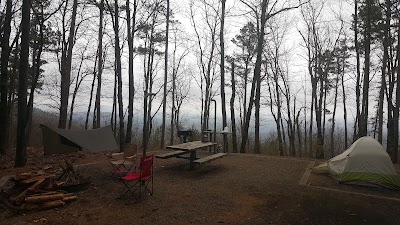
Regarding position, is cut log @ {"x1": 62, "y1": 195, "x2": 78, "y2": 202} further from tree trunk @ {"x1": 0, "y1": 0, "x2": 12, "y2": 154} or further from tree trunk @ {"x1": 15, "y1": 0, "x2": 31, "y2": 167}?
tree trunk @ {"x1": 0, "y1": 0, "x2": 12, "y2": 154}

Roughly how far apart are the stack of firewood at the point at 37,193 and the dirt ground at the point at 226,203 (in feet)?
0.51

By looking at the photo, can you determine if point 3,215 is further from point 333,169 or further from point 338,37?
point 338,37

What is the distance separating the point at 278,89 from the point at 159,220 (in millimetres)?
17337

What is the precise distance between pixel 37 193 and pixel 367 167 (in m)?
6.74

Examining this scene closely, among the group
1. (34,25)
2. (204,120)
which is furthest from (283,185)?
(204,120)

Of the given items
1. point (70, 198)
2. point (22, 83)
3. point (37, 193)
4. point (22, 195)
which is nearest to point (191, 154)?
point (70, 198)

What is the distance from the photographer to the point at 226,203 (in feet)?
14.8

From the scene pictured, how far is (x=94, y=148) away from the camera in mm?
7402

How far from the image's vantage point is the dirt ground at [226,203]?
3.81m

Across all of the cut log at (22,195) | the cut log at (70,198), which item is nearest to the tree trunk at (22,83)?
the cut log at (22,195)

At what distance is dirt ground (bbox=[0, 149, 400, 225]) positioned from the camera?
3.81 m

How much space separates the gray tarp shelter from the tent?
6.53m

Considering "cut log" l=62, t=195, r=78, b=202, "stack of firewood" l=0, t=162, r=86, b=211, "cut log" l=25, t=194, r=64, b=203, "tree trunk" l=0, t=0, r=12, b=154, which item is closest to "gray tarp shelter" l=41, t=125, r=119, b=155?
"tree trunk" l=0, t=0, r=12, b=154

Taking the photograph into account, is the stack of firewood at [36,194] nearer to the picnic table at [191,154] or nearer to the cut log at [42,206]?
the cut log at [42,206]
